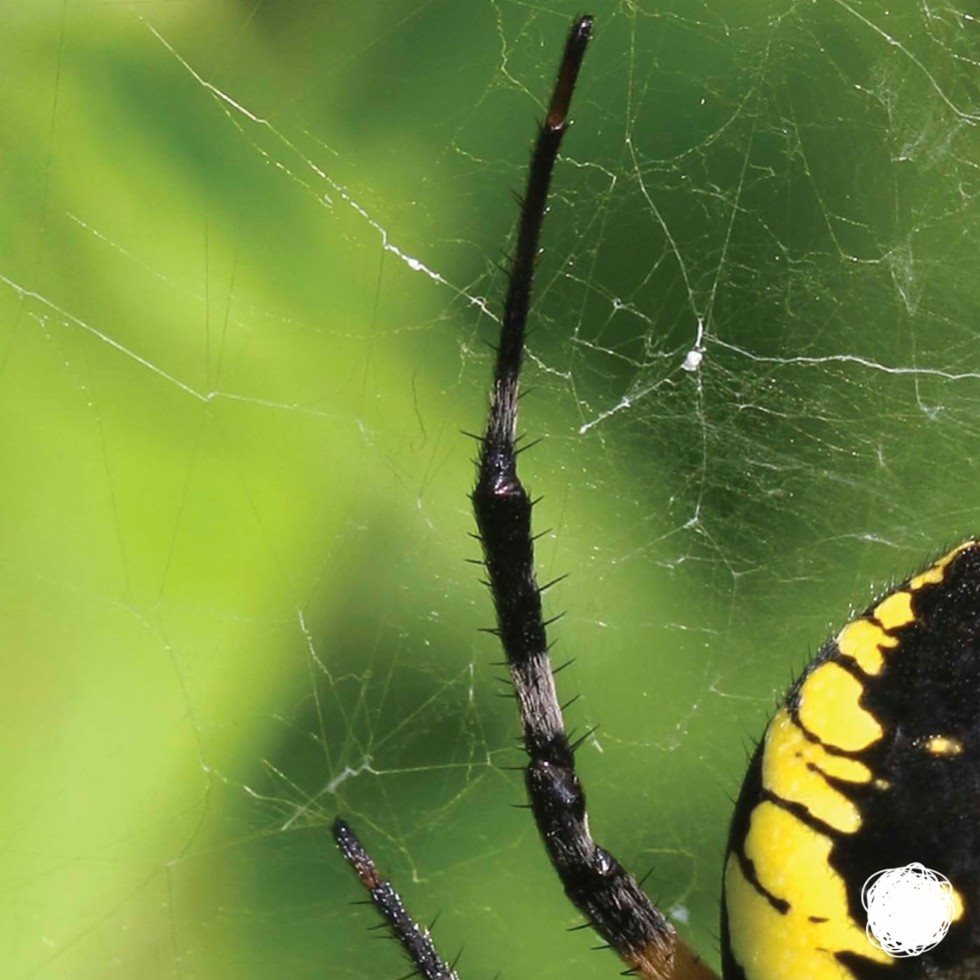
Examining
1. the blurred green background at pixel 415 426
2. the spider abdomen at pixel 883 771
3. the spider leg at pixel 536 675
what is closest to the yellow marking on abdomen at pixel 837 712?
the spider abdomen at pixel 883 771

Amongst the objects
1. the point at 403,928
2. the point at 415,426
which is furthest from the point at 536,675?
the point at 415,426

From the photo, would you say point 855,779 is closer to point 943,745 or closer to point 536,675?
point 943,745

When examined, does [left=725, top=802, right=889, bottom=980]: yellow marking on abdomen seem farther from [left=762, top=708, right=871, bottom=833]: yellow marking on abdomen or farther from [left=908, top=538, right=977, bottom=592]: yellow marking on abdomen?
[left=908, top=538, right=977, bottom=592]: yellow marking on abdomen

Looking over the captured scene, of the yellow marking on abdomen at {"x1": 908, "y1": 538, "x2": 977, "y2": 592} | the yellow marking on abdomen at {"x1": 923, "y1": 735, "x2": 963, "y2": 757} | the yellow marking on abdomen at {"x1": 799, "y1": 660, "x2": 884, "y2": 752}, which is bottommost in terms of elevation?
the yellow marking on abdomen at {"x1": 923, "y1": 735, "x2": 963, "y2": 757}

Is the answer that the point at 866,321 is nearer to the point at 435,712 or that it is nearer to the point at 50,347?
the point at 435,712

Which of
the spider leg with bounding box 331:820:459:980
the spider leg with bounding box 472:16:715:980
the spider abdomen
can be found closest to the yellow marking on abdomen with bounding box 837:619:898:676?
the spider abdomen

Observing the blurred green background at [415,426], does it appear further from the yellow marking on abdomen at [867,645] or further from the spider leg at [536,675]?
the yellow marking on abdomen at [867,645]

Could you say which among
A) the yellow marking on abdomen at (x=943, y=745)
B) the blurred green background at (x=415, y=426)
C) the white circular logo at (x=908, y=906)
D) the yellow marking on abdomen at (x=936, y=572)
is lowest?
the white circular logo at (x=908, y=906)
